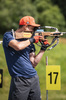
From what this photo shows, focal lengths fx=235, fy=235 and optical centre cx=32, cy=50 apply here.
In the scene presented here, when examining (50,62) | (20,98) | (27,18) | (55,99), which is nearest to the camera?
(20,98)

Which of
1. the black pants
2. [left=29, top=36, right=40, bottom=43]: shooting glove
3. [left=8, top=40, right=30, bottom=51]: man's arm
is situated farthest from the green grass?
[left=8, top=40, right=30, bottom=51]: man's arm

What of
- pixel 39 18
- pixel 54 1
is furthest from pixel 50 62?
pixel 54 1

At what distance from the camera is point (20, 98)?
8.43ft

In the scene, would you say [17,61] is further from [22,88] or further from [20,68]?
Result: [22,88]

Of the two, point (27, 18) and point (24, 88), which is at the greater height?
point (27, 18)

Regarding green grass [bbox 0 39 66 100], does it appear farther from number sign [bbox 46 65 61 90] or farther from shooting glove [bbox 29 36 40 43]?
shooting glove [bbox 29 36 40 43]

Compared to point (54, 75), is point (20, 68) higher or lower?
higher

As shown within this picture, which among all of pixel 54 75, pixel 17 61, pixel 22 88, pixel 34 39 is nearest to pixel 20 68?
pixel 17 61

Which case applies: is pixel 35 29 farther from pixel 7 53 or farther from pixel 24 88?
pixel 24 88

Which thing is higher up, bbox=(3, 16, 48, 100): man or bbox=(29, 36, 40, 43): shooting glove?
bbox=(29, 36, 40, 43): shooting glove

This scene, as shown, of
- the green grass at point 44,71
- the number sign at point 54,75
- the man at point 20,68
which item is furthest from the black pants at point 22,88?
the green grass at point 44,71

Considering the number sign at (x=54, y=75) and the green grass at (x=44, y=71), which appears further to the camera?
the green grass at (x=44, y=71)

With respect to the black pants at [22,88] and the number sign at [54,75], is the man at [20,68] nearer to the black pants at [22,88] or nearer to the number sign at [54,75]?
the black pants at [22,88]

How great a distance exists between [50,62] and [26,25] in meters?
5.80
